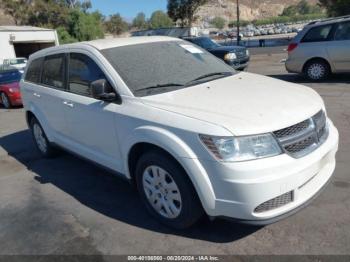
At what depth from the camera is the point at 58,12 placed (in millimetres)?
59562

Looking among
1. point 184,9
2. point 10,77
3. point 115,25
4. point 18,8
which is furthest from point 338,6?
point 115,25

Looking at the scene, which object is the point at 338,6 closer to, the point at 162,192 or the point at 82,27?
the point at 82,27

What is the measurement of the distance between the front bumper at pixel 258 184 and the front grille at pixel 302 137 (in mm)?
65

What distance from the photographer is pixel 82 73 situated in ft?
14.1

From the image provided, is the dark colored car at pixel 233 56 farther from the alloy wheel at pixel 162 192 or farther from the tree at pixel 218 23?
the tree at pixel 218 23

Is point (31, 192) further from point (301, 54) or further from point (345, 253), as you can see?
point (301, 54)

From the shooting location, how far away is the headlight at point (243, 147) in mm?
2785

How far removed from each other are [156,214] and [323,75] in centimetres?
803

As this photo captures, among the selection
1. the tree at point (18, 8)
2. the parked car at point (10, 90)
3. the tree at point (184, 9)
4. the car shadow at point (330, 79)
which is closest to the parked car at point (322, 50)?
the car shadow at point (330, 79)

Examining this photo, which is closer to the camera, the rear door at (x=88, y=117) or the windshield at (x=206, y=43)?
the rear door at (x=88, y=117)

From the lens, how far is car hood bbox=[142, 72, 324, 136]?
286cm

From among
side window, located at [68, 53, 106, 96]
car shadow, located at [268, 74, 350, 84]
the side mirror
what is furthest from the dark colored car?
the side mirror

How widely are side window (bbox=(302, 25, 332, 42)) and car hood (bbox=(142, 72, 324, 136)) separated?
21.8 ft

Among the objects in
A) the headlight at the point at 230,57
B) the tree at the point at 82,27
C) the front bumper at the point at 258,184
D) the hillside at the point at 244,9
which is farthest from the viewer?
the hillside at the point at 244,9
